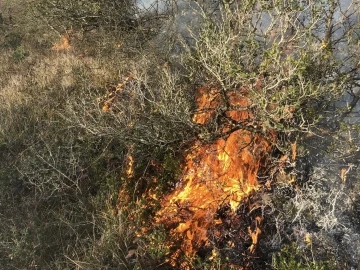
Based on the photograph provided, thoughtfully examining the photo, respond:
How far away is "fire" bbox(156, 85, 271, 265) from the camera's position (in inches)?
163

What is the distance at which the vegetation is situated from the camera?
3914 mm

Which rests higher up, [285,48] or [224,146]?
[285,48]

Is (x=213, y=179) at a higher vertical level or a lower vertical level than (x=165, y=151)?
lower

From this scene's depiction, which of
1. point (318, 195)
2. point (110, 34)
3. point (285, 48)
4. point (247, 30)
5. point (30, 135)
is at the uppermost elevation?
point (110, 34)

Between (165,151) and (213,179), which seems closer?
(213,179)

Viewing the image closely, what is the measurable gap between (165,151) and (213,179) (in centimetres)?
76

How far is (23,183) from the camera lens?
15.9ft

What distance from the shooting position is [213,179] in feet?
14.3

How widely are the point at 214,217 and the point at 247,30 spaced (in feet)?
7.79

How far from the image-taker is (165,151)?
472cm

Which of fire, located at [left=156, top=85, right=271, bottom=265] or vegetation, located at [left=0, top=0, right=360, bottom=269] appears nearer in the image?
vegetation, located at [left=0, top=0, right=360, bottom=269]

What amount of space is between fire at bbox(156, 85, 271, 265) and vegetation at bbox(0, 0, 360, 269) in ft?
0.38

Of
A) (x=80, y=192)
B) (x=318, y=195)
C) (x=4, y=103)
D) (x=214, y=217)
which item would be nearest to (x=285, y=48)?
(x=318, y=195)

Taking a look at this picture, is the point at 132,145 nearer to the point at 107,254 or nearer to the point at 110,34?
the point at 107,254
